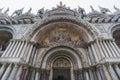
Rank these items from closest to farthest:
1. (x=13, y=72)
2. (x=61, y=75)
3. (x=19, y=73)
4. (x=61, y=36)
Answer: (x=13, y=72) → (x=19, y=73) → (x=61, y=36) → (x=61, y=75)

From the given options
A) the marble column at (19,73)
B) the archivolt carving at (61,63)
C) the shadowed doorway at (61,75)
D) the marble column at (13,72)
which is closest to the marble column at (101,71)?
the archivolt carving at (61,63)

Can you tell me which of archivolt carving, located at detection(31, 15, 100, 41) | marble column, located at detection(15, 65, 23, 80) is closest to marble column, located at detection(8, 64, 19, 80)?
marble column, located at detection(15, 65, 23, 80)

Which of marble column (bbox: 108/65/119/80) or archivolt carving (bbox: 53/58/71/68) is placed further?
archivolt carving (bbox: 53/58/71/68)

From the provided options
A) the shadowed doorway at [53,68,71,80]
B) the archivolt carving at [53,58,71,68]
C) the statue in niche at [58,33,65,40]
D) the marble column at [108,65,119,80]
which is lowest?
the marble column at [108,65,119,80]

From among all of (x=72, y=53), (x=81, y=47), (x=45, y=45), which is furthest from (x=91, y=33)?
(x=45, y=45)

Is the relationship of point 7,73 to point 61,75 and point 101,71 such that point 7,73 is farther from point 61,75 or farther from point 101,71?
point 101,71

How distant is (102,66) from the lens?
862 centimetres

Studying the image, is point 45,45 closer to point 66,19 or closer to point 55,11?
point 66,19

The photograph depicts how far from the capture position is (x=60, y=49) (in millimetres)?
11555

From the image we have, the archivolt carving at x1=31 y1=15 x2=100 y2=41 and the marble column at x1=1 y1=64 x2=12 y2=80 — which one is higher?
the archivolt carving at x1=31 y1=15 x2=100 y2=41

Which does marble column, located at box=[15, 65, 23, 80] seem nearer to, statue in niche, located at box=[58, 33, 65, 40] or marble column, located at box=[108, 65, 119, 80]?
statue in niche, located at box=[58, 33, 65, 40]

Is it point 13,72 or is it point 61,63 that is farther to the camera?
point 61,63

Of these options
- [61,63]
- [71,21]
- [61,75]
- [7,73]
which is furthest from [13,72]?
[71,21]

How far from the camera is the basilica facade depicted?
343 inches
